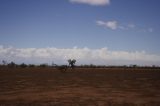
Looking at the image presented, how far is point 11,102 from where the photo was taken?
1487 cm

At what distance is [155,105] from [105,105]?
96.6 inches

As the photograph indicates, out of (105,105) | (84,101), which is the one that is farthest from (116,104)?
(84,101)

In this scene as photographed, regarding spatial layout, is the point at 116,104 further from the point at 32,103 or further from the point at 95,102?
the point at 32,103

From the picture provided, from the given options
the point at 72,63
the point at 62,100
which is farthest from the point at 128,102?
the point at 72,63

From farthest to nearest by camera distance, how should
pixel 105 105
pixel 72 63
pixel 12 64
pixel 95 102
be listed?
pixel 12 64
pixel 72 63
pixel 95 102
pixel 105 105

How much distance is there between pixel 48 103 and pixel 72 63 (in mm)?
75429

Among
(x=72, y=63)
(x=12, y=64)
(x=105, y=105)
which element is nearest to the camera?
(x=105, y=105)

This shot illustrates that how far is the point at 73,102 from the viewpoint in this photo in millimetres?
14727

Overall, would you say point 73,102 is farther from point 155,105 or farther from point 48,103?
point 155,105

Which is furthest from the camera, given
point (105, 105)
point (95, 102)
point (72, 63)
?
point (72, 63)

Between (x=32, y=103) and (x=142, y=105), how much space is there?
536 centimetres

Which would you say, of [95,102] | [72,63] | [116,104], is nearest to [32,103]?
[95,102]

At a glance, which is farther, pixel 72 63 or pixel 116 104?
pixel 72 63

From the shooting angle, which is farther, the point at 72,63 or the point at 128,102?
the point at 72,63
